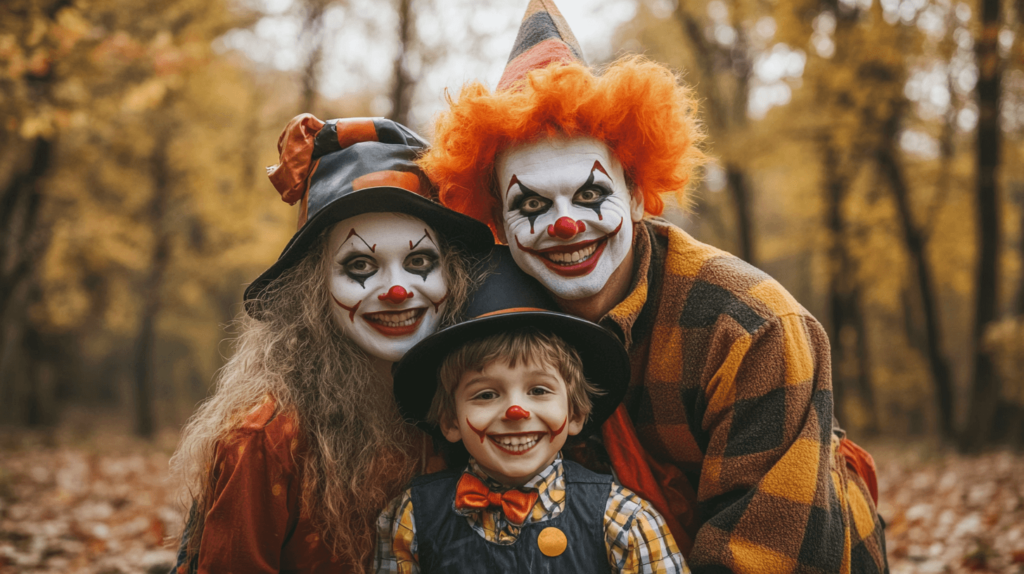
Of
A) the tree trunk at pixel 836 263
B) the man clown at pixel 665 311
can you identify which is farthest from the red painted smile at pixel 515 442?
the tree trunk at pixel 836 263

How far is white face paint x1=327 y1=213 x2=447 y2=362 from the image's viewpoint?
7.55ft

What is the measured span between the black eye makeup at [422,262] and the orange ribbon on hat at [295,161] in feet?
1.60

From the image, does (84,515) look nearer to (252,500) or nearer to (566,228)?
(252,500)

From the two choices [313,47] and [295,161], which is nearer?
[295,161]

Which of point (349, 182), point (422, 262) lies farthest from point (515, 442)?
point (349, 182)

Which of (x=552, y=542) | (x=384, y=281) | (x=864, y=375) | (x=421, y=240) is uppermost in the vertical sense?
(x=864, y=375)

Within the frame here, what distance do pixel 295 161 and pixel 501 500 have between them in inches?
52.8

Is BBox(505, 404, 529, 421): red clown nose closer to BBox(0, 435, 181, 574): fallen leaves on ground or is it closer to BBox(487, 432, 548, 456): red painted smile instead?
A: BBox(487, 432, 548, 456): red painted smile

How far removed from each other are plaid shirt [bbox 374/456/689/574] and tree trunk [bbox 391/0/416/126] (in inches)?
292

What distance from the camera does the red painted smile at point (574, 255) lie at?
2301 millimetres

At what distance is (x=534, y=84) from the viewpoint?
88.5 inches

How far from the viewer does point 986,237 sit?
26.0ft

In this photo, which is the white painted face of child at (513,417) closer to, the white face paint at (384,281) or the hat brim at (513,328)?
the hat brim at (513,328)

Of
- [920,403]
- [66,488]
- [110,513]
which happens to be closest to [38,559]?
[110,513]
